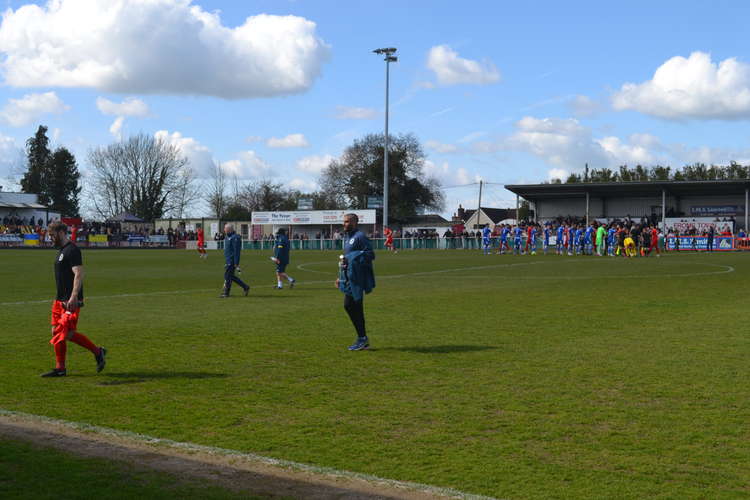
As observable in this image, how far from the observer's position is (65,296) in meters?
8.82

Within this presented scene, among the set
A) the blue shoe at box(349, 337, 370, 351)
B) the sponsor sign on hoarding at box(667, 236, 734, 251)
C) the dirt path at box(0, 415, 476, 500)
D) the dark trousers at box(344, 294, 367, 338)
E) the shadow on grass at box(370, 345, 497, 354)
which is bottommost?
the dirt path at box(0, 415, 476, 500)

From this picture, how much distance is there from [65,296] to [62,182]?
337ft

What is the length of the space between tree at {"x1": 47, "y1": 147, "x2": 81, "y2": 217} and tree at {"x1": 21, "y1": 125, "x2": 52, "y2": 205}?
0.65 metres

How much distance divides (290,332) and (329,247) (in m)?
57.8

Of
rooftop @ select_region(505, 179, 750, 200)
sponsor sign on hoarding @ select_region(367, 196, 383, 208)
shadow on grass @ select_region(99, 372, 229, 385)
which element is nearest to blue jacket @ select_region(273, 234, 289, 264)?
shadow on grass @ select_region(99, 372, 229, 385)

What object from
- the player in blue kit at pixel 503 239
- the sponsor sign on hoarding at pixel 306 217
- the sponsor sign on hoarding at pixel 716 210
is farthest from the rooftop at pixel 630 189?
the player in blue kit at pixel 503 239

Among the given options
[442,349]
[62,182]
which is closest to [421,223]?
[62,182]

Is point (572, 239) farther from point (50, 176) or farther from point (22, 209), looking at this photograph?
point (50, 176)

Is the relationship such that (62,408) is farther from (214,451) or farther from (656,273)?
(656,273)

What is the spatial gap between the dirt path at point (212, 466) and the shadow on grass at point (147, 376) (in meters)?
1.87

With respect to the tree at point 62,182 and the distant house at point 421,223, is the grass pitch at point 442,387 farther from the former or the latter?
the tree at point 62,182

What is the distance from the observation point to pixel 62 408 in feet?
24.1

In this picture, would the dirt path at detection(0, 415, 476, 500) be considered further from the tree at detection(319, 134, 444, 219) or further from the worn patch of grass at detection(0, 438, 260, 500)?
the tree at detection(319, 134, 444, 219)

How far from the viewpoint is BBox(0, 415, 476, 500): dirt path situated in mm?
5051
